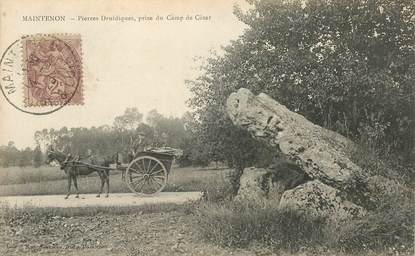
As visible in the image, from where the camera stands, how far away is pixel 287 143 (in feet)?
23.8

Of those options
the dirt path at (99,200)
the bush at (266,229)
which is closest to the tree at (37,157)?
the dirt path at (99,200)

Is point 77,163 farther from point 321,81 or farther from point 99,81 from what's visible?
point 321,81

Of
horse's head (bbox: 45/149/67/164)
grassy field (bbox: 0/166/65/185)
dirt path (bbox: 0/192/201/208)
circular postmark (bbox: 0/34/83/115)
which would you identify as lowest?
dirt path (bbox: 0/192/201/208)

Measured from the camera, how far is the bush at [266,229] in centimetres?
681

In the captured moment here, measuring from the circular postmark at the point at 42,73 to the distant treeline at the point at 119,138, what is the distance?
2.27ft


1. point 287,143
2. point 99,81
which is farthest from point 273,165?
point 99,81

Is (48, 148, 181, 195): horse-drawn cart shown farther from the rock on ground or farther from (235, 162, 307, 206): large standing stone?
the rock on ground

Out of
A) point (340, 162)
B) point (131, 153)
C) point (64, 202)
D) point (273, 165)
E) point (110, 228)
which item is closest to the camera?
point (340, 162)

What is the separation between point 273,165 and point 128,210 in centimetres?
267

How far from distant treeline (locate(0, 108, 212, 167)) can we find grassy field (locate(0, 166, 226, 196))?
Result: 0.32 meters

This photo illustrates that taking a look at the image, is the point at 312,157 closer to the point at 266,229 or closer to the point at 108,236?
the point at 266,229

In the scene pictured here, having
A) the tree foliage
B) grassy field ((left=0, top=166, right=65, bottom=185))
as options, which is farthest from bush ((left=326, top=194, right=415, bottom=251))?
grassy field ((left=0, top=166, right=65, bottom=185))

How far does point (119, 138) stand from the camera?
38.5 ft

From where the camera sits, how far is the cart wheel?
34.0 ft
